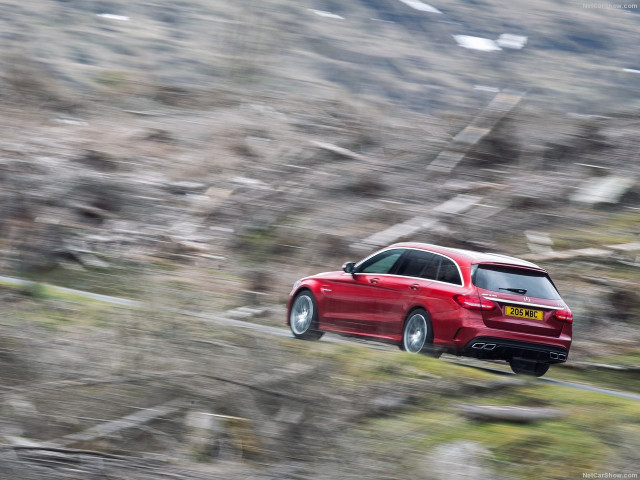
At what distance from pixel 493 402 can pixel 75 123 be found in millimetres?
23503

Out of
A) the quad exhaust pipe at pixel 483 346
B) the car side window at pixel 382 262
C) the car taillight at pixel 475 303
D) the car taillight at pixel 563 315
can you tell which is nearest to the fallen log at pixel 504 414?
the quad exhaust pipe at pixel 483 346

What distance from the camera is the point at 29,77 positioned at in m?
31.3

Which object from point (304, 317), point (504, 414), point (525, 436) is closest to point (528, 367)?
point (304, 317)

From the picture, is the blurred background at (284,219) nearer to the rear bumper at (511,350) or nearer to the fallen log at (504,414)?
the fallen log at (504,414)

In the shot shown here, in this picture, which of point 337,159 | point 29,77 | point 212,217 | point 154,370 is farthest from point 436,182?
point 154,370

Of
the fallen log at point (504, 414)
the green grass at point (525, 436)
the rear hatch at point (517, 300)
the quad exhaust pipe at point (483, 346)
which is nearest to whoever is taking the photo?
the green grass at point (525, 436)

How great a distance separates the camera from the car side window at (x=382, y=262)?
1316 cm

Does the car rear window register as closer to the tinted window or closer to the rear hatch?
the rear hatch

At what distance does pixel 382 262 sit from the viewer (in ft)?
43.8

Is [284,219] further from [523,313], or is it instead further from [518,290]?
[523,313]

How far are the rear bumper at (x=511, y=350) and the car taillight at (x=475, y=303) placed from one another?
37 cm

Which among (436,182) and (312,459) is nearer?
(312,459)

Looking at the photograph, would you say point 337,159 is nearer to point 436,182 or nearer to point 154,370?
point 436,182

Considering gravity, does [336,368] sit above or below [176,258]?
above
